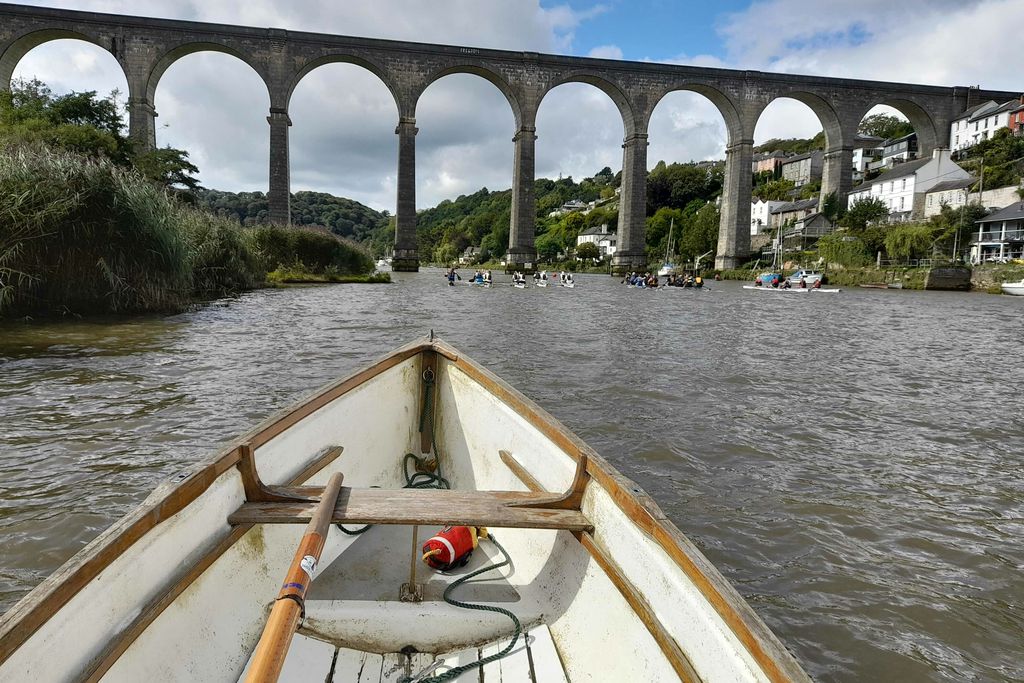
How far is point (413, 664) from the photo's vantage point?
6.56 ft

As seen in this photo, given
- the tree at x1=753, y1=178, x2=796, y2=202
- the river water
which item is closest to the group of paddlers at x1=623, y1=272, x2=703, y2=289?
the river water

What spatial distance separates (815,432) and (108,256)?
11.2 metres

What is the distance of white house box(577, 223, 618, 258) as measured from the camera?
8162 centimetres

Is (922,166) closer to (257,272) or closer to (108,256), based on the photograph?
(257,272)

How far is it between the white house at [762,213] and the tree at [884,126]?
1215 inches

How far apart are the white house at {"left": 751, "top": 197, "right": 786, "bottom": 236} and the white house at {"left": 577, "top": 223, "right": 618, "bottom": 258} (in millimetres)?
18033

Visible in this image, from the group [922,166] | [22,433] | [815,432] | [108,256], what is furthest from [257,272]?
[922,166]

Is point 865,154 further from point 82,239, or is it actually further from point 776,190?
point 82,239

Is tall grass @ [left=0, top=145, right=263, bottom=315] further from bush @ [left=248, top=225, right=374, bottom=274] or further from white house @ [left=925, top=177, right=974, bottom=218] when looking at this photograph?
white house @ [left=925, top=177, right=974, bottom=218]

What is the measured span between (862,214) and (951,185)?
251 inches

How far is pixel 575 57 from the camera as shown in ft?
134

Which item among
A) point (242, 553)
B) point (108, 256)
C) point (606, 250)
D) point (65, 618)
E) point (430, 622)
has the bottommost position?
point (430, 622)

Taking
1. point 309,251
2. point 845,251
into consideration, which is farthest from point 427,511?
point 845,251

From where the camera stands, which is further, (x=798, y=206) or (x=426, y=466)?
(x=798, y=206)
